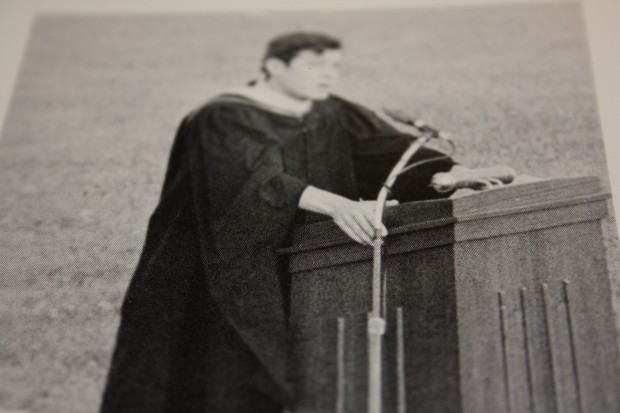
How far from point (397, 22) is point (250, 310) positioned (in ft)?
6.05

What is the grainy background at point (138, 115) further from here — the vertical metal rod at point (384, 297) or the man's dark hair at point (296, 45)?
the vertical metal rod at point (384, 297)

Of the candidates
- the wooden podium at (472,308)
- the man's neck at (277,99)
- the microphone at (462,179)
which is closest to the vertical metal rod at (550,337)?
the wooden podium at (472,308)

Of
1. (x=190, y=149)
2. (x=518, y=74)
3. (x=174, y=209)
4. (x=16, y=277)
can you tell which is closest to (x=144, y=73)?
(x=190, y=149)

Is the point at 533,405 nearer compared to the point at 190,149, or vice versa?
the point at 533,405

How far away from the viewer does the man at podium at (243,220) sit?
100.0 inches

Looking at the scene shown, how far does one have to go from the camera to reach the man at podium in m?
2.54

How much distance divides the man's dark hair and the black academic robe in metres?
0.28

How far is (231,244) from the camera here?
2.75 m

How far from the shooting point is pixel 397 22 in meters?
3.57

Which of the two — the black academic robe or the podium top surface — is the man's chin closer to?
the black academic robe

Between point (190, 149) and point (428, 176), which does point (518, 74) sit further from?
point (190, 149)

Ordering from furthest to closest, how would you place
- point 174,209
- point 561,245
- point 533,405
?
point 174,209 → point 561,245 → point 533,405

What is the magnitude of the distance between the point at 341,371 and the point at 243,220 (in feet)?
2.47

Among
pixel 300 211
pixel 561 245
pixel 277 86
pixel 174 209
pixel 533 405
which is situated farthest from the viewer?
pixel 277 86
